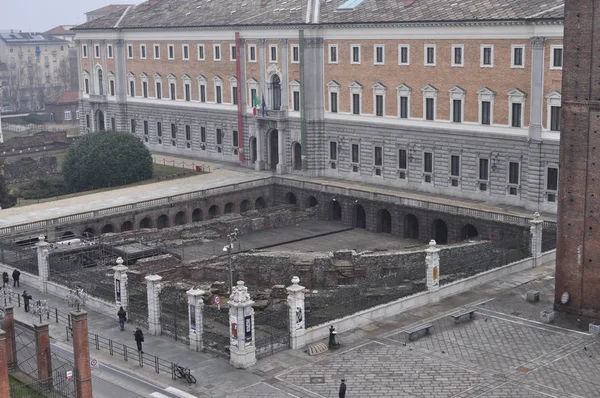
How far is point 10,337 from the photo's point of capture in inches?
1580

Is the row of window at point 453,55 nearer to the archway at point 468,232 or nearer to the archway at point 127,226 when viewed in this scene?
the archway at point 468,232

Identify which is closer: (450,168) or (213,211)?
(450,168)

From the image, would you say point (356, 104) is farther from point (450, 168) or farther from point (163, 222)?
point (163, 222)

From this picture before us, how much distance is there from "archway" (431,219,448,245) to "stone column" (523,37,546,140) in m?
9.41

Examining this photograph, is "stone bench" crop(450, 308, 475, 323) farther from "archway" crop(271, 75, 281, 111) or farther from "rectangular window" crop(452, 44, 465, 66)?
"archway" crop(271, 75, 281, 111)

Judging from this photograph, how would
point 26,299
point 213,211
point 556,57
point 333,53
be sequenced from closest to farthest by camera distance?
point 26,299
point 556,57
point 213,211
point 333,53

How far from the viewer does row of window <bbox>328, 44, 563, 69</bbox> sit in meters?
65.9

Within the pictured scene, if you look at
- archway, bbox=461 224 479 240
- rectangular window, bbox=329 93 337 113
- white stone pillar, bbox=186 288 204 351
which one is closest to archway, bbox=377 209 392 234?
archway, bbox=461 224 479 240

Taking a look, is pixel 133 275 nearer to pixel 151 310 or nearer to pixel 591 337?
pixel 151 310

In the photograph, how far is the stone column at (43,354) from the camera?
38.4 metres

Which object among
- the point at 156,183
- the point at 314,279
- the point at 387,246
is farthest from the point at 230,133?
the point at 314,279

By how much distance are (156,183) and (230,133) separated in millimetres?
Result: 12292

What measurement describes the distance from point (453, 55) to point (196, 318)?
38.1m

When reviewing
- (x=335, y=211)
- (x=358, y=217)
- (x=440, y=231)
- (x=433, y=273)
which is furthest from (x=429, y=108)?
(x=433, y=273)
